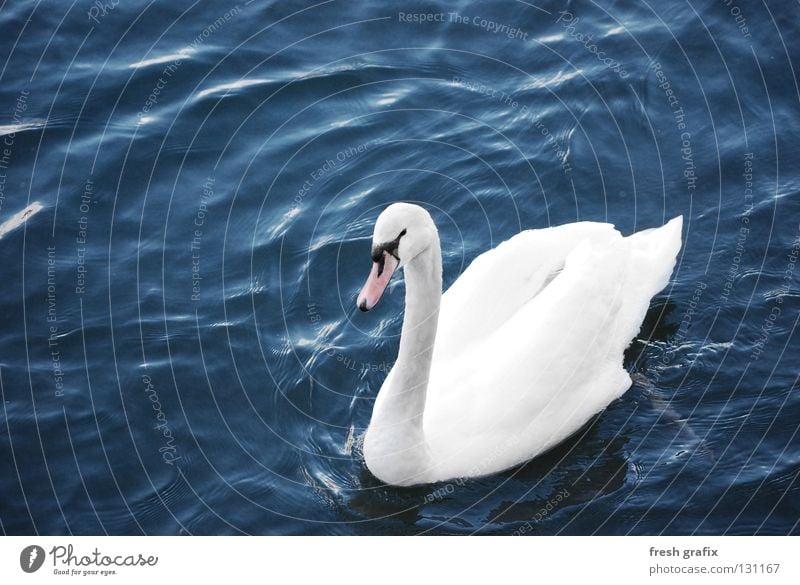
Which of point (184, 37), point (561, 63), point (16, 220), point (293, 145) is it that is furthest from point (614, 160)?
point (16, 220)

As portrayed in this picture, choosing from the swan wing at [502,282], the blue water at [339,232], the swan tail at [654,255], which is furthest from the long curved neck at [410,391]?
the swan tail at [654,255]

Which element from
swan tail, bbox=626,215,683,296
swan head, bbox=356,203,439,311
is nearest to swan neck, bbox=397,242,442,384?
swan head, bbox=356,203,439,311

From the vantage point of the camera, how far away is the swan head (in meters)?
7.99

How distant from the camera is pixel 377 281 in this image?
8.20 metres

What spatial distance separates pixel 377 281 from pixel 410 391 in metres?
1.16

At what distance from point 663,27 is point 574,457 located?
6.31 metres

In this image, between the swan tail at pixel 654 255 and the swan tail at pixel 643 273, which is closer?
the swan tail at pixel 643 273

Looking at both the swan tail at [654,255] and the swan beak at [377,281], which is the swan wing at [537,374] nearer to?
the swan tail at [654,255]

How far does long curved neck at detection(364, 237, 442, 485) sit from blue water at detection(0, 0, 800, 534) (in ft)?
1.22

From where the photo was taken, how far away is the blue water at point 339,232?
960 cm

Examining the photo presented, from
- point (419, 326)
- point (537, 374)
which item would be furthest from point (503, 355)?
point (419, 326)

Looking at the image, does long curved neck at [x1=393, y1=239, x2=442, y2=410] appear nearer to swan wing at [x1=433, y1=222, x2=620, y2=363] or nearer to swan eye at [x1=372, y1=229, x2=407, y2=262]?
swan eye at [x1=372, y1=229, x2=407, y2=262]

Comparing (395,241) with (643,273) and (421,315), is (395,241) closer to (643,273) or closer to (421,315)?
(421,315)
